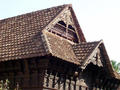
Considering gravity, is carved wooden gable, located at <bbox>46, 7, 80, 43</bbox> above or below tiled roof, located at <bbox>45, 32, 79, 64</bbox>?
above

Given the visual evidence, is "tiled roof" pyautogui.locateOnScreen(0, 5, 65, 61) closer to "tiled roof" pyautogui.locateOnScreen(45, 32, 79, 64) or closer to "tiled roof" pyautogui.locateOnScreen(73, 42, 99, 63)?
"tiled roof" pyautogui.locateOnScreen(45, 32, 79, 64)

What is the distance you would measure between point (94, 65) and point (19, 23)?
4901 mm

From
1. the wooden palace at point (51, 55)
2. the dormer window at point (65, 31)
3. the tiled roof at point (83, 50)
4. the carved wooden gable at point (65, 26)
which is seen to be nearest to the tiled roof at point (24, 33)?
the wooden palace at point (51, 55)

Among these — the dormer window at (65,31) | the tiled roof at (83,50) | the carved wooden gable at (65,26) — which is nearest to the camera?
the tiled roof at (83,50)

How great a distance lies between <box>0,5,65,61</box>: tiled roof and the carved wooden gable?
0.31 m

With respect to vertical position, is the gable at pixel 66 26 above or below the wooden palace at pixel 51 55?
above

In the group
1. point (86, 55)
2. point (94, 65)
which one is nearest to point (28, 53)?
point (86, 55)

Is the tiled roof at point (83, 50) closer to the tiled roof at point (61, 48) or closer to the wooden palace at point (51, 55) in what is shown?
the wooden palace at point (51, 55)

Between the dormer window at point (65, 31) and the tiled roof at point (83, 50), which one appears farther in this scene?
the dormer window at point (65, 31)

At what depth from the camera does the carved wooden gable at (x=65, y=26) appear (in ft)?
44.0

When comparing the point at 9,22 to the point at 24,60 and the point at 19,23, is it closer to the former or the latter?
the point at 19,23

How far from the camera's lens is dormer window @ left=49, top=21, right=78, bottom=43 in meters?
13.7

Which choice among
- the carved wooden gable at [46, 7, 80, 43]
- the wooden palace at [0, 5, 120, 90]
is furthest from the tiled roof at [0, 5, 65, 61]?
the carved wooden gable at [46, 7, 80, 43]

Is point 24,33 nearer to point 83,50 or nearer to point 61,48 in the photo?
point 61,48
